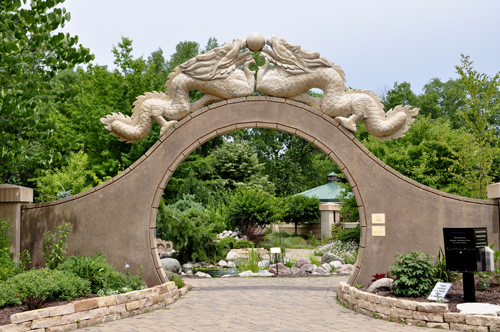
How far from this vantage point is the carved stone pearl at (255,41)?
9.20 m

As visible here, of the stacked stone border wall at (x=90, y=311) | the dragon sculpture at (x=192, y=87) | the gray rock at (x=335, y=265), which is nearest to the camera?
the stacked stone border wall at (x=90, y=311)

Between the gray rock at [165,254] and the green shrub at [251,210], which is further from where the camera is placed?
the green shrub at [251,210]

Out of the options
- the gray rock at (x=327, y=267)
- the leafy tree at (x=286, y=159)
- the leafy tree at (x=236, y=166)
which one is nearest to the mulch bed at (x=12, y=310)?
the gray rock at (x=327, y=267)

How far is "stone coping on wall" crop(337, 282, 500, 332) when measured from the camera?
20.4 ft

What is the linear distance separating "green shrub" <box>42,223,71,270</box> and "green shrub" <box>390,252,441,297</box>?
592 cm

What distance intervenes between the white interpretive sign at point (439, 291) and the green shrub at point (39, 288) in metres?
5.22

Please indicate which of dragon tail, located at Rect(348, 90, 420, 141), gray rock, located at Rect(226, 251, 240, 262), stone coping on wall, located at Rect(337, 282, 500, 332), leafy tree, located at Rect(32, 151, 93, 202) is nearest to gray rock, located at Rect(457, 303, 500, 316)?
stone coping on wall, located at Rect(337, 282, 500, 332)

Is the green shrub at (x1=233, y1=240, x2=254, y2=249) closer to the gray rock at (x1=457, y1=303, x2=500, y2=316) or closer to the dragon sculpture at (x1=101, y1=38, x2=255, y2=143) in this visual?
the dragon sculpture at (x1=101, y1=38, x2=255, y2=143)

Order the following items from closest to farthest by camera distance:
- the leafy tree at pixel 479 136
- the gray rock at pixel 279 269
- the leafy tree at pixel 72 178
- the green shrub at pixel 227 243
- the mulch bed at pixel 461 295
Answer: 1. the mulch bed at pixel 461 295
2. the leafy tree at pixel 479 136
3. the gray rock at pixel 279 269
4. the green shrub at pixel 227 243
5. the leafy tree at pixel 72 178

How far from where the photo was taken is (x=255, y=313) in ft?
25.6

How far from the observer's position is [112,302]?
287 inches

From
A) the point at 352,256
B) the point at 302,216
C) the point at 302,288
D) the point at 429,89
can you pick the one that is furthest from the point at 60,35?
the point at 429,89

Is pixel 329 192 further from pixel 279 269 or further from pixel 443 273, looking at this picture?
pixel 443 273

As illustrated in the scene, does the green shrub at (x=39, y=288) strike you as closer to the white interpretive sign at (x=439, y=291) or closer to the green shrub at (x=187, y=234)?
the white interpretive sign at (x=439, y=291)
